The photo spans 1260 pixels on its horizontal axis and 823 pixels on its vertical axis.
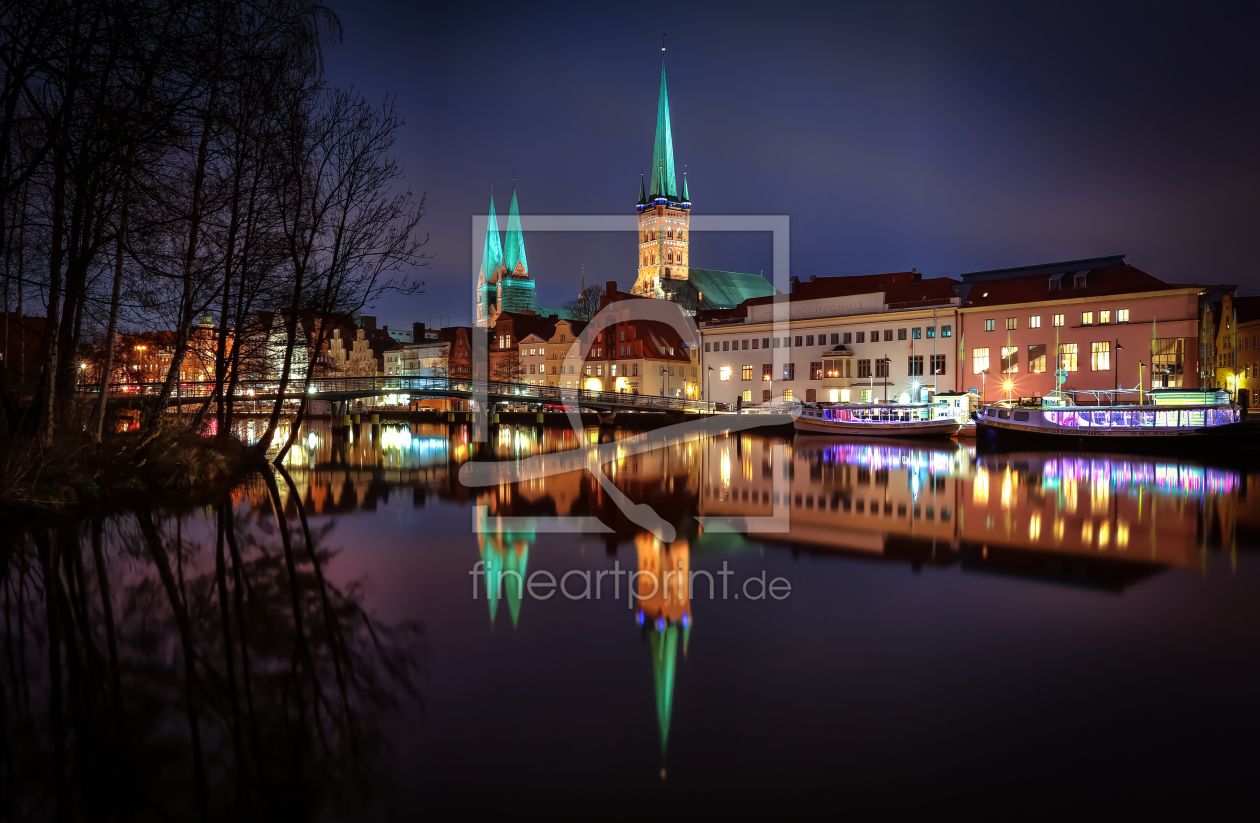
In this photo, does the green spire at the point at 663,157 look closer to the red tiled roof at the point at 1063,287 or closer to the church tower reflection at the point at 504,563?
the red tiled roof at the point at 1063,287

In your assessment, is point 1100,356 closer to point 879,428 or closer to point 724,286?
point 879,428

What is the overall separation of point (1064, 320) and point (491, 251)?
110 meters

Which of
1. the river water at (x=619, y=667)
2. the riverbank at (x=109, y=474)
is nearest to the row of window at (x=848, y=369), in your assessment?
the river water at (x=619, y=667)

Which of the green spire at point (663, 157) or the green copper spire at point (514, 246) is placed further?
Result: the green copper spire at point (514, 246)

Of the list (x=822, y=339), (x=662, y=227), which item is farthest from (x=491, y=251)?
(x=822, y=339)

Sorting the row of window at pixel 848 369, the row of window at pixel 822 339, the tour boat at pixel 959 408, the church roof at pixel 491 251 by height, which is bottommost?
the tour boat at pixel 959 408

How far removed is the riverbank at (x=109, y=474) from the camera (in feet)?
41.1

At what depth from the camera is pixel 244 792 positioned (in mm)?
4590

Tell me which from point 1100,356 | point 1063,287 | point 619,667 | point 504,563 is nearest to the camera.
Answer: point 619,667

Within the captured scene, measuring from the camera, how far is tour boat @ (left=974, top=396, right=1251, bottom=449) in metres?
37.5

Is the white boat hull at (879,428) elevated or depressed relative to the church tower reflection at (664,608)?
elevated

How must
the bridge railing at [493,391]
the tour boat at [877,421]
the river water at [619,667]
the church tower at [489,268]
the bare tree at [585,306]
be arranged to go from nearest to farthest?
the river water at [619,667]
the tour boat at [877,421]
the bridge railing at [493,391]
the bare tree at [585,306]
the church tower at [489,268]

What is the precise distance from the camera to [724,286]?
129 meters

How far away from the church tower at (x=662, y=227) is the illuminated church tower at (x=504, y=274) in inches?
810
